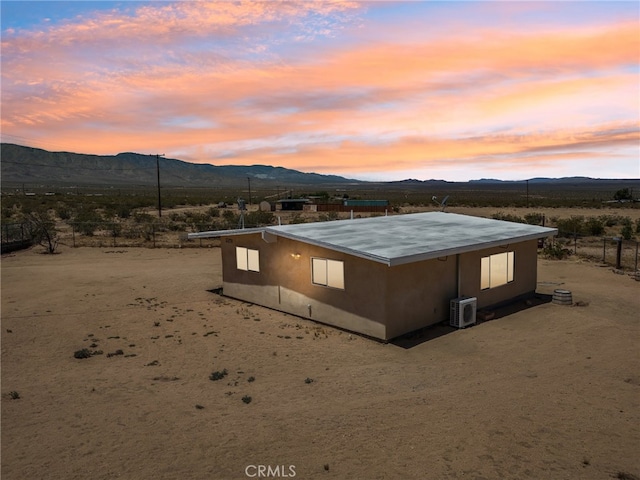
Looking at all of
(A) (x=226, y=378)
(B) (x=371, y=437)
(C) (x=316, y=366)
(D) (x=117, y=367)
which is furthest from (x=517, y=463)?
(D) (x=117, y=367)

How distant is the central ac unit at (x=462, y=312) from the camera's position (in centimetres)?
1484

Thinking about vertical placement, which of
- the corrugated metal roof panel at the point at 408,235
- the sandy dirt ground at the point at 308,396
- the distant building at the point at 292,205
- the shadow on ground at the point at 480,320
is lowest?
the sandy dirt ground at the point at 308,396

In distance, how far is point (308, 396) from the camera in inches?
401

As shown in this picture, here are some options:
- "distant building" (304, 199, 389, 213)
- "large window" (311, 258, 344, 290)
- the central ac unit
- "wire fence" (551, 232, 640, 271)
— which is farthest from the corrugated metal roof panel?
"distant building" (304, 199, 389, 213)

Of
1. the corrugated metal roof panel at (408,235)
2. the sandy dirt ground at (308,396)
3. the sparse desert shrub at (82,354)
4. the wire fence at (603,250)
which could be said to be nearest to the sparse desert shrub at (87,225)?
the sandy dirt ground at (308,396)

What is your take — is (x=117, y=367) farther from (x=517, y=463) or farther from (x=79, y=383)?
(x=517, y=463)

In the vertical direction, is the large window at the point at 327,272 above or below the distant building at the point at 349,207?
below

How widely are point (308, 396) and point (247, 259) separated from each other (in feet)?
29.7

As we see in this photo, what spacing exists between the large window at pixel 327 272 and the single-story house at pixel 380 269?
33 mm

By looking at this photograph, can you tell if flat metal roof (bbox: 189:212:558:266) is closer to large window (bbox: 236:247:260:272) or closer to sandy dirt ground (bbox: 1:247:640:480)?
large window (bbox: 236:247:260:272)

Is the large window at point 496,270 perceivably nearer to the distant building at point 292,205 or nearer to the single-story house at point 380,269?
the single-story house at point 380,269

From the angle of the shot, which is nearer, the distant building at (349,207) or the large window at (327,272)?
the large window at (327,272)

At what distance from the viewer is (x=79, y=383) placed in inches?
428

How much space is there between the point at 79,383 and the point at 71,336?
4043 mm
